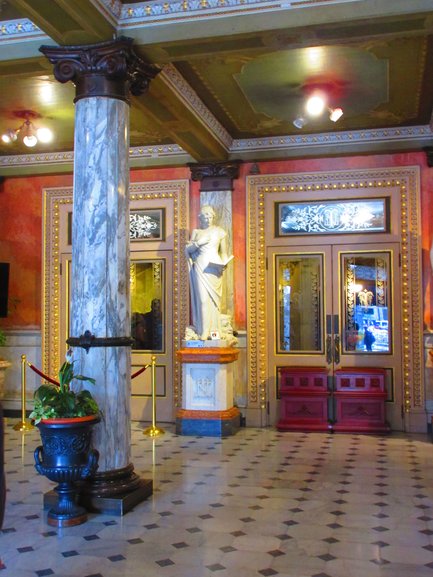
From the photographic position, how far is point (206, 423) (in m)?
8.62

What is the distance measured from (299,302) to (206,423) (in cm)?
215

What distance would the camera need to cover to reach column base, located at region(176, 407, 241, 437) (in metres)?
8.58

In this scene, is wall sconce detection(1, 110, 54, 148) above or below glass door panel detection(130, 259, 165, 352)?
above

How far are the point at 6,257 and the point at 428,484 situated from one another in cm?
720

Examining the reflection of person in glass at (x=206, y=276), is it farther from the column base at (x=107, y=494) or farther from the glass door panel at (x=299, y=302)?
the column base at (x=107, y=494)

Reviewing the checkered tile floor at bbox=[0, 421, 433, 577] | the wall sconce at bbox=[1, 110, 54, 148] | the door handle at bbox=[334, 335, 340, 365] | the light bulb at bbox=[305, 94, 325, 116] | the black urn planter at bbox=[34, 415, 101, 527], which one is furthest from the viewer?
the door handle at bbox=[334, 335, 340, 365]

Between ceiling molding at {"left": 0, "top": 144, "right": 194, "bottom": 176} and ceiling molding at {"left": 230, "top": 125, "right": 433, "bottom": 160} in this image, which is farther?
ceiling molding at {"left": 0, "top": 144, "right": 194, "bottom": 176}

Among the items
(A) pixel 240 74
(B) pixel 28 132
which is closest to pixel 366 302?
(A) pixel 240 74

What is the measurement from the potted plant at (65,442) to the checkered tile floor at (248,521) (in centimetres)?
17

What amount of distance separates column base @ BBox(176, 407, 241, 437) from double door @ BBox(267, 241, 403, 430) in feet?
3.40

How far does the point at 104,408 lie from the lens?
5.23 m

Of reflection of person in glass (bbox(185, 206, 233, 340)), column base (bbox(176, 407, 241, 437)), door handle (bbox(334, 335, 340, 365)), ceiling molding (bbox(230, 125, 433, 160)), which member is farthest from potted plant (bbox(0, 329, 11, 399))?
door handle (bbox(334, 335, 340, 365))

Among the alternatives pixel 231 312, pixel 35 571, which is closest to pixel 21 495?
pixel 35 571

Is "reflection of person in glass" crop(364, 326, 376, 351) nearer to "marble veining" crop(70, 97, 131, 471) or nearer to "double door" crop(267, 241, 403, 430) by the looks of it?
"double door" crop(267, 241, 403, 430)
